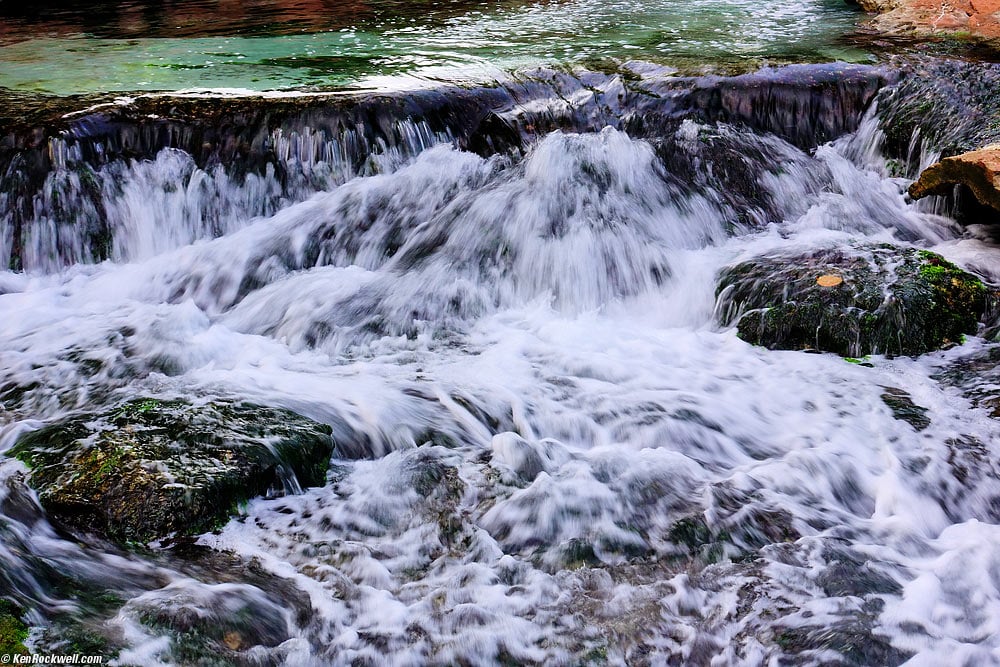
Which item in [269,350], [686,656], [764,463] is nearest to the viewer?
[686,656]

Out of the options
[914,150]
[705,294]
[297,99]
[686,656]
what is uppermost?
[297,99]

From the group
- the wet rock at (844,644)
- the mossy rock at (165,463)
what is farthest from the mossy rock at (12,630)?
the wet rock at (844,644)

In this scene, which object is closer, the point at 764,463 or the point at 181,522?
the point at 181,522

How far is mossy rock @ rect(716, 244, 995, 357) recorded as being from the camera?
4836 millimetres

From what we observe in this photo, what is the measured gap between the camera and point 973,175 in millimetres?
5496

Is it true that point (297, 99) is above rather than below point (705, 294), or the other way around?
above

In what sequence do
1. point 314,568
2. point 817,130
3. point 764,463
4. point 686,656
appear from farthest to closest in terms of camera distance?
1. point 817,130
2. point 764,463
3. point 314,568
4. point 686,656

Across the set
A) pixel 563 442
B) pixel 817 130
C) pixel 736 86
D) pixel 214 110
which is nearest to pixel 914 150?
pixel 817 130

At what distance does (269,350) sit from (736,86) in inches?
189

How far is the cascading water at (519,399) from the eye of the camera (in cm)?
291

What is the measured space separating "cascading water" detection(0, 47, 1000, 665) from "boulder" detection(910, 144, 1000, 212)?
50 centimetres

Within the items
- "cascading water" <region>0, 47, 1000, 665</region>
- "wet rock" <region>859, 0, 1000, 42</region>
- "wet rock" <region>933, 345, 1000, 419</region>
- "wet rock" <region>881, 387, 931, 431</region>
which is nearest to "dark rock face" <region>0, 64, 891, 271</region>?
"cascading water" <region>0, 47, 1000, 665</region>

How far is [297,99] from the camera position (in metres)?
6.86

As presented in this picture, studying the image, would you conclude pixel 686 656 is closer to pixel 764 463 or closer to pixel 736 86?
pixel 764 463
